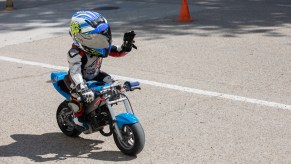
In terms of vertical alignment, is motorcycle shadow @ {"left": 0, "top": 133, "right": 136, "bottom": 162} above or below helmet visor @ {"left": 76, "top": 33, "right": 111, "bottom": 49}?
below

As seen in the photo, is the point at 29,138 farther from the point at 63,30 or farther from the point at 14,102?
the point at 63,30

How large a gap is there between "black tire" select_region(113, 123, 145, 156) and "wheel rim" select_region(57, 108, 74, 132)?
732mm

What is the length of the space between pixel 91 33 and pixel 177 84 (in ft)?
8.71

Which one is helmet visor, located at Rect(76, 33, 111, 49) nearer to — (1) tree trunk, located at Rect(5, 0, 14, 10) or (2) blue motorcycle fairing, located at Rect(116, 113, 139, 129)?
(2) blue motorcycle fairing, located at Rect(116, 113, 139, 129)

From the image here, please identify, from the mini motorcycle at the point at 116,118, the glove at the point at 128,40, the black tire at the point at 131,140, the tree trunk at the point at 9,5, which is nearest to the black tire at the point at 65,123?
the mini motorcycle at the point at 116,118

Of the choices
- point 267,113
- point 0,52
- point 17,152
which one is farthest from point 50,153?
point 0,52

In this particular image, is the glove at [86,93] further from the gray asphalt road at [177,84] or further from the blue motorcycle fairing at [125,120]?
the gray asphalt road at [177,84]

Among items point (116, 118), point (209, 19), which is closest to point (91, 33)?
point (116, 118)

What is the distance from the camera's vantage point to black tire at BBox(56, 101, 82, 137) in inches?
239

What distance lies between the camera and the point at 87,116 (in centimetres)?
581

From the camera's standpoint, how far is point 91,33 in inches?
Answer: 219

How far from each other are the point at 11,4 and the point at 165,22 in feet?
15.6

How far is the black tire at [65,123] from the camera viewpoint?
6.07 m

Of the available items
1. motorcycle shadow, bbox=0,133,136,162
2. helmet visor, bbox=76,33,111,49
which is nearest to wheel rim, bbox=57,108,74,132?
motorcycle shadow, bbox=0,133,136,162
